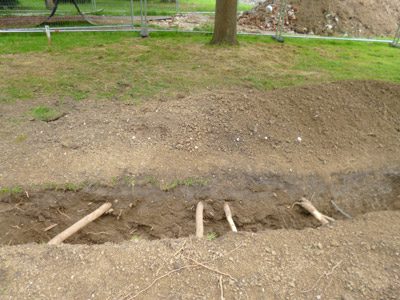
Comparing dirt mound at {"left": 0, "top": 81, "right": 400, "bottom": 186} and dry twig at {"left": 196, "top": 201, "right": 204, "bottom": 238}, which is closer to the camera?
dry twig at {"left": 196, "top": 201, "right": 204, "bottom": 238}

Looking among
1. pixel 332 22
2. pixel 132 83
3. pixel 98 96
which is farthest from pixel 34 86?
pixel 332 22

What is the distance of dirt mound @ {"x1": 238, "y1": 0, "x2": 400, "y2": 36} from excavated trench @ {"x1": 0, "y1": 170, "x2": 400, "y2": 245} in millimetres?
8649

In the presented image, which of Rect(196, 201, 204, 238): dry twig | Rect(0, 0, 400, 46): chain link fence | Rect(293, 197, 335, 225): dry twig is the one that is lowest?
Rect(196, 201, 204, 238): dry twig

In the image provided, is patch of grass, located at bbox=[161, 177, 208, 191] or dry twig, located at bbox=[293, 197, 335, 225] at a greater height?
patch of grass, located at bbox=[161, 177, 208, 191]

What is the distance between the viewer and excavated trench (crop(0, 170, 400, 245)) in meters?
4.08

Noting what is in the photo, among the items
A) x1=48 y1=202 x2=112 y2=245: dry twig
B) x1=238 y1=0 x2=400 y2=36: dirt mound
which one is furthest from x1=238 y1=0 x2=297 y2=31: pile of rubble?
x1=48 y1=202 x2=112 y2=245: dry twig

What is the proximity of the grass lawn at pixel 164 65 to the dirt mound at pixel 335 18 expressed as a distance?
6.09 feet

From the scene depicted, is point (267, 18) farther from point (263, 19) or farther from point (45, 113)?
point (45, 113)

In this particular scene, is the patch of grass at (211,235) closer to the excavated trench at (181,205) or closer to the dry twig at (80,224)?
the excavated trench at (181,205)

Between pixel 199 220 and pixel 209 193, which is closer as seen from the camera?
pixel 199 220

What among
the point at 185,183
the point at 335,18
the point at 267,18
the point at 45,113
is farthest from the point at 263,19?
the point at 185,183

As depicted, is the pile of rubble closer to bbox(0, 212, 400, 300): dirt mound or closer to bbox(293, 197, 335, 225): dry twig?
bbox(293, 197, 335, 225): dry twig

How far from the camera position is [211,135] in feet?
16.6

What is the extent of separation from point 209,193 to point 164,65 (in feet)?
13.5
